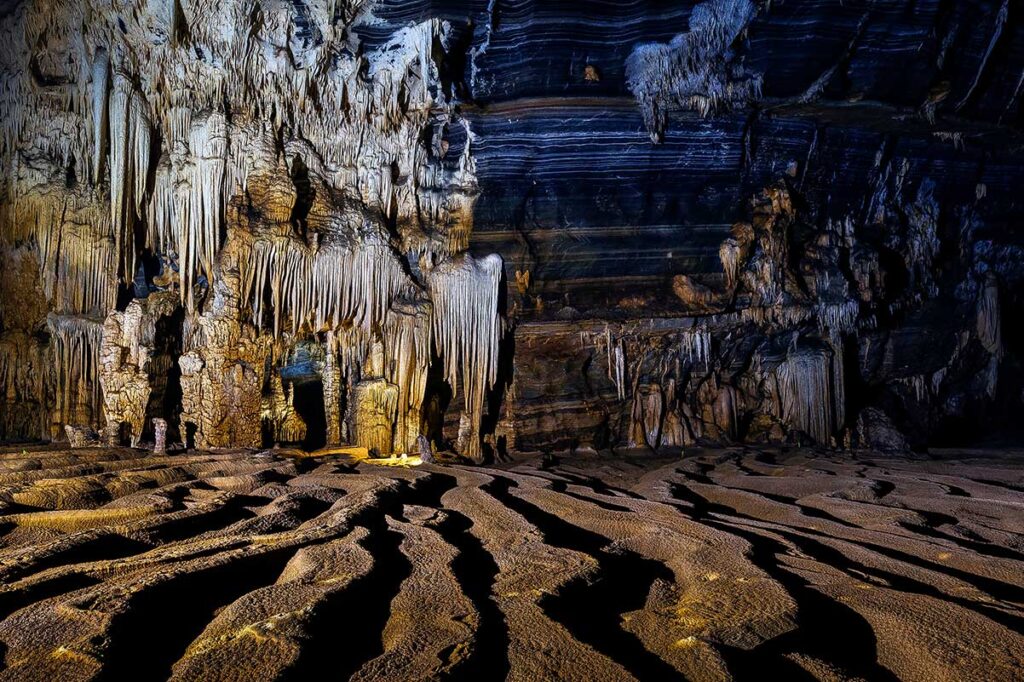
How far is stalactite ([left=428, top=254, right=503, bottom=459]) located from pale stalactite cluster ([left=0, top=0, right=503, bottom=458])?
0.03m

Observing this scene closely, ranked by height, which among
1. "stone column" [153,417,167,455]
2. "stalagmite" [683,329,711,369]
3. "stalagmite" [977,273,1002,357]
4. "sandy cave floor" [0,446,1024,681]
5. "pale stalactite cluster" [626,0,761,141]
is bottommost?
"stone column" [153,417,167,455]

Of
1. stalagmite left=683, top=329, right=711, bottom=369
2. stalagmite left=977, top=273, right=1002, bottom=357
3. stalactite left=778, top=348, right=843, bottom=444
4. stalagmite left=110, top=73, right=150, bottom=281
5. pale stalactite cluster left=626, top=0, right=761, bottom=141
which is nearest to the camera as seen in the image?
pale stalactite cluster left=626, top=0, right=761, bottom=141

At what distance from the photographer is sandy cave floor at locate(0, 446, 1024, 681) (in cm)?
184

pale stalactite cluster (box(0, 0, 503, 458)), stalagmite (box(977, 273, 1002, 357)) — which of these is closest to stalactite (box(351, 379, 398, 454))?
pale stalactite cluster (box(0, 0, 503, 458))

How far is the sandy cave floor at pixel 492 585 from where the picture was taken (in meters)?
1.84

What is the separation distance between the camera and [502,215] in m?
10.3

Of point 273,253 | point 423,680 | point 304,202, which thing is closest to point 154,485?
point 423,680

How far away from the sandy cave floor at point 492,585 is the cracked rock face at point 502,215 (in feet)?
17.5

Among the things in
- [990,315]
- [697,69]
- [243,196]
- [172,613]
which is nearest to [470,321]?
[243,196]

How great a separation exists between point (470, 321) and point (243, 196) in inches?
160

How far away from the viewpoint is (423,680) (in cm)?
165

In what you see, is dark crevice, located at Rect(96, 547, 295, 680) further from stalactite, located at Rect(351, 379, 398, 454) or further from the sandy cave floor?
stalactite, located at Rect(351, 379, 398, 454)

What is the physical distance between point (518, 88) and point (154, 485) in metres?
6.98

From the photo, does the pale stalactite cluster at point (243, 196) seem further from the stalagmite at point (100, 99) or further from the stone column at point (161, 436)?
the stone column at point (161, 436)
